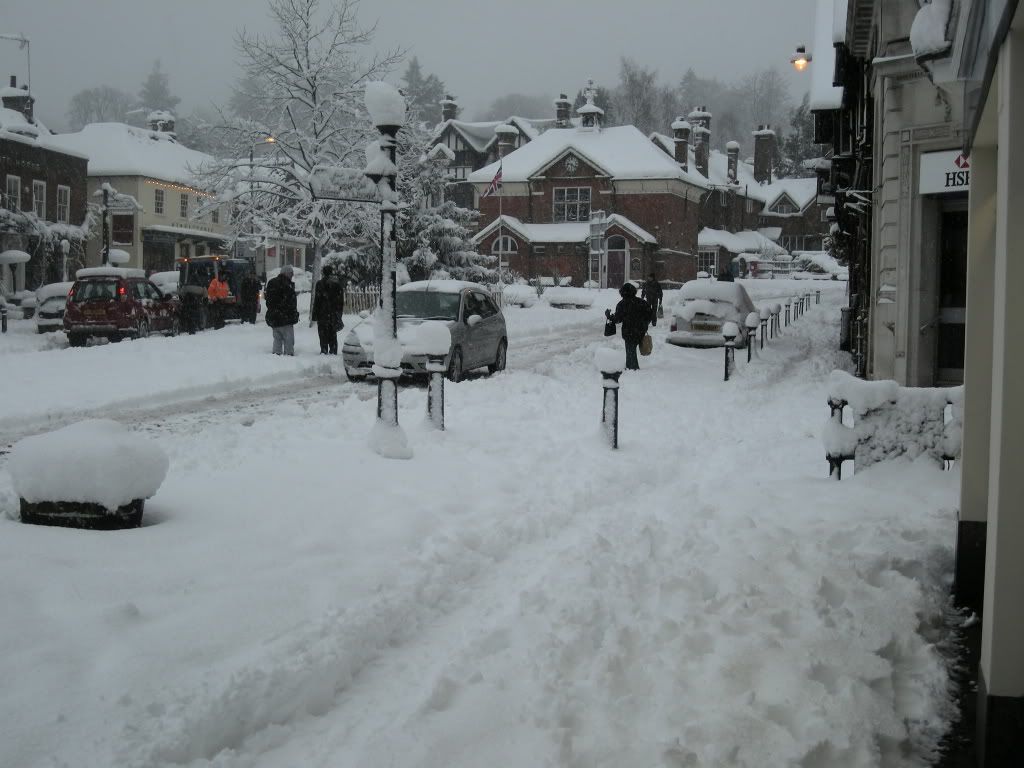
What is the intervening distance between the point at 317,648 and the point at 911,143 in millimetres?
12818

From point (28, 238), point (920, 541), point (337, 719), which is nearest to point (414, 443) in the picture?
point (920, 541)

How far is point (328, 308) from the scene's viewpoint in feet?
65.6

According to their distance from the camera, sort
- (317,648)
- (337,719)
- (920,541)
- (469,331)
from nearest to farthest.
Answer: (337,719) < (317,648) < (920,541) < (469,331)

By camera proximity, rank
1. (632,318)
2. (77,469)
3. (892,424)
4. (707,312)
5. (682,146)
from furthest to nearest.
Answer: (682,146) < (707,312) < (632,318) < (892,424) < (77,469)

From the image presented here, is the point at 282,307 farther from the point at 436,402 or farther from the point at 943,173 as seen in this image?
the point at 943,173

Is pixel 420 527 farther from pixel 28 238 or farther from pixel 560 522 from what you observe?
pixel 28 238

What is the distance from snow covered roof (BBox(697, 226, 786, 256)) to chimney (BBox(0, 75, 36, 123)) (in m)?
39.1

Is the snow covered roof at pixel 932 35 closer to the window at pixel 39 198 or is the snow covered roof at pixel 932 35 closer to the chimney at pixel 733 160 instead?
the window at pixel 39 198

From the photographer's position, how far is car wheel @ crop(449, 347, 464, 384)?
16266mm

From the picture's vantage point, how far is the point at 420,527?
6.66m

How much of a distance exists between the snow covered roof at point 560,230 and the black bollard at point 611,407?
149 ft

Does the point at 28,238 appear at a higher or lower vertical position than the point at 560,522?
higher

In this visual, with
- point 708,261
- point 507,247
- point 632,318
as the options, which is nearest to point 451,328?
point 632,318

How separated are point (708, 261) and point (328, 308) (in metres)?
48.6
